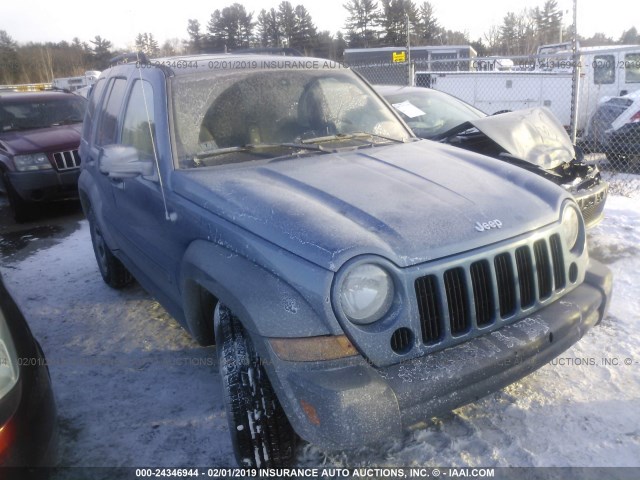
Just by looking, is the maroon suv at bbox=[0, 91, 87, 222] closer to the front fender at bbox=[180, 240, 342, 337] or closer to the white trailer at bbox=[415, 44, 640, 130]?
the front fender at bbox=[180, 240, 342, 337]

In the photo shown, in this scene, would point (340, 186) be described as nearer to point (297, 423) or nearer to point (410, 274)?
point (410, 274)

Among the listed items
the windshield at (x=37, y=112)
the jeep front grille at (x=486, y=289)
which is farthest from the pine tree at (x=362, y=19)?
the jeep front grille at (x=486, y=289)

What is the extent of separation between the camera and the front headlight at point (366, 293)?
202 cm

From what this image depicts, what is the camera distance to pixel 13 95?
8.39m

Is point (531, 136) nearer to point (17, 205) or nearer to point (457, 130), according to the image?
point (457, 130)

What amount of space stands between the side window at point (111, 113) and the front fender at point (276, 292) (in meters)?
2.11

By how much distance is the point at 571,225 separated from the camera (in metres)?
2.70

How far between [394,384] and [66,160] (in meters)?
6.78

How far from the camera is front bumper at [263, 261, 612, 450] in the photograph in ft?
6.29

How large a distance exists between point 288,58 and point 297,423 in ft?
8.75

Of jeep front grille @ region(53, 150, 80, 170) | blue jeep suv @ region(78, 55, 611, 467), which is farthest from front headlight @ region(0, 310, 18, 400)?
jeep front grille @ region(53, 150, 80, 170)

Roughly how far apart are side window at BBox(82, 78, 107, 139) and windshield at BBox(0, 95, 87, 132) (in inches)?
156

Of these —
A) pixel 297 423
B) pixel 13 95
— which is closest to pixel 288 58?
pixel 297 423

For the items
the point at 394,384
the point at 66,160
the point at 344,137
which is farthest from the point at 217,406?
the point at 66,160
